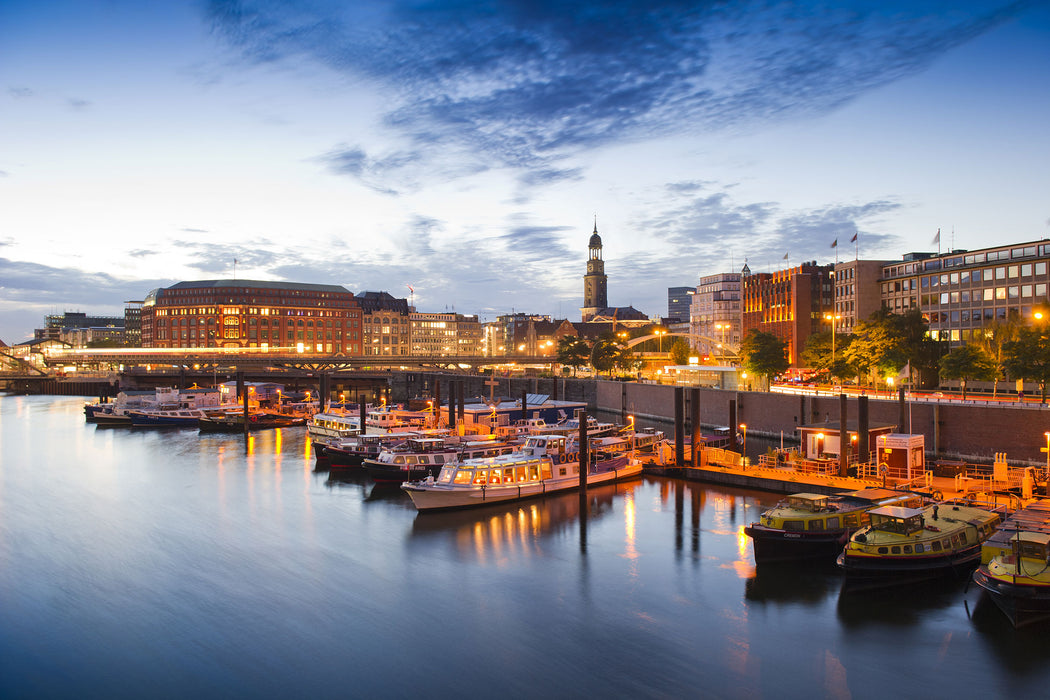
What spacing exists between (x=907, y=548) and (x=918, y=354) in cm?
4941

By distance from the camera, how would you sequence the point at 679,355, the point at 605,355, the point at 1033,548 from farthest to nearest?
the point at 679,355
the point at 605,355
the point at 1033,548

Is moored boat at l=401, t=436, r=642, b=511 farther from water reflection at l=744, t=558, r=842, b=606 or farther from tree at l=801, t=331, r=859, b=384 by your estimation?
tree at l=801, t=331, r=859, b=384

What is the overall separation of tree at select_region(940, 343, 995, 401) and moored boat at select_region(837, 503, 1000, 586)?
34.7 m

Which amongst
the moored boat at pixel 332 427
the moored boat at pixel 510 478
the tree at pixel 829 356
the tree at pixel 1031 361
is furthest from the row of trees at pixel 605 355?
the moored boat at pixel 510 478

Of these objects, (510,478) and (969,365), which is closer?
(510,478)

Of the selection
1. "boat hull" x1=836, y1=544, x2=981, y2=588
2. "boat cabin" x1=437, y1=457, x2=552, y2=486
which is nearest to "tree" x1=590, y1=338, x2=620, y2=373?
"boat cabin" x1=437, y1=457, x2=552, y2=486

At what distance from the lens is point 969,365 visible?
5706cm

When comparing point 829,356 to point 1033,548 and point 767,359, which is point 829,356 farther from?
point 1033,548

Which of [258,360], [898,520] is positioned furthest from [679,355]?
[898,520]

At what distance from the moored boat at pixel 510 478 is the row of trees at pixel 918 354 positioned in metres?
31.8

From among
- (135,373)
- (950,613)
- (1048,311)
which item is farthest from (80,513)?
(135,373)

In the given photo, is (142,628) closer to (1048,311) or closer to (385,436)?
(385,436)

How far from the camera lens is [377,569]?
32.0 meters

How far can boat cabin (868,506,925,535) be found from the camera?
26.5m
